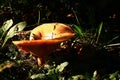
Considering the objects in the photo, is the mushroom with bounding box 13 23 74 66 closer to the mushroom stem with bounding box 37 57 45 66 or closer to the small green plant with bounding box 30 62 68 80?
the mushroom stem with bounding box 37 57 45 66

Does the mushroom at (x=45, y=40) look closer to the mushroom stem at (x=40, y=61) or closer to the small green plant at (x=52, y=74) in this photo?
the mushroom stem at (x=40, y=61)

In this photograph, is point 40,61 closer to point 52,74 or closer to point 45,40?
point 52,74

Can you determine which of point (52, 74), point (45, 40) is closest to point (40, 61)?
point (52, 74)

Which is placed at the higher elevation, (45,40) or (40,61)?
(45,40)

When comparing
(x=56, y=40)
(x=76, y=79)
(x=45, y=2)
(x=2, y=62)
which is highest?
(x=45, y=2)

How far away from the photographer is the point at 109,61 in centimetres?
331

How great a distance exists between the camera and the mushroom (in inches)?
105

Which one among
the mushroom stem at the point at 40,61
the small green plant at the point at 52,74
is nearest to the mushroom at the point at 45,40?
the mushroom stem at the point at 40,61

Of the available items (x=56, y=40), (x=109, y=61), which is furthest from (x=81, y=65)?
(x=56, y=40)

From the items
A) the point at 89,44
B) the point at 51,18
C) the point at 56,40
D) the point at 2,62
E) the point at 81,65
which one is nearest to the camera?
the point at 56,40

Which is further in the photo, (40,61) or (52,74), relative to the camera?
(40,61)

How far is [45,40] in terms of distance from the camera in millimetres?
2672

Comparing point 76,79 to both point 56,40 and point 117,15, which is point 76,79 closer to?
point 56,40

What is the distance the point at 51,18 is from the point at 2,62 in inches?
49.8
